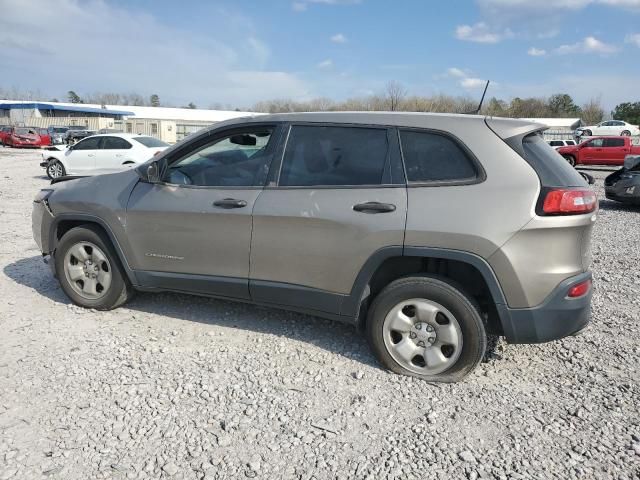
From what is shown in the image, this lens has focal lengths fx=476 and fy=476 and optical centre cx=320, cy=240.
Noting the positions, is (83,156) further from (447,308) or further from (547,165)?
(547,165)

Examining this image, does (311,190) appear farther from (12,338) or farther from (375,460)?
(12,338)

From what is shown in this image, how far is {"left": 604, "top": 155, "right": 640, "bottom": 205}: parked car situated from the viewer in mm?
11008

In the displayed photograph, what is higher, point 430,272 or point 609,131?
point 609,131

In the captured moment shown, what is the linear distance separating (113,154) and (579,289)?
46.6ft

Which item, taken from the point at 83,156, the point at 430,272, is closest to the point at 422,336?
the point at 430,272

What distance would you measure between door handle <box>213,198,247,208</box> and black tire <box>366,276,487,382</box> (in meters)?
1.25

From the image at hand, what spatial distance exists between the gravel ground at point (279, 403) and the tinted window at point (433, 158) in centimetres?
142

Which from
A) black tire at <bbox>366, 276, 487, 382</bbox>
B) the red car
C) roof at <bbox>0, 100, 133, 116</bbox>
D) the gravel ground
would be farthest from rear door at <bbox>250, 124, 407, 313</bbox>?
roof at <bbox>0, 100, 133, 116</bbox>

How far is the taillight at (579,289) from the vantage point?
9.96 ft

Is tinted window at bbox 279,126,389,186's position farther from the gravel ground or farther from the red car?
the red car

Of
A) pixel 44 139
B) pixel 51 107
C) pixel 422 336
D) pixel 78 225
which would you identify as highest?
pixel 51 107

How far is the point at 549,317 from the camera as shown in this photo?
3029mm

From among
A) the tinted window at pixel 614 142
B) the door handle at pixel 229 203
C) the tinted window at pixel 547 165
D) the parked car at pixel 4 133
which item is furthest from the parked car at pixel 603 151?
the parked car at pixel 4 133

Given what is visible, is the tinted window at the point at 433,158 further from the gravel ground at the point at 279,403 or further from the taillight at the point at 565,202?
the gravel ground at the point at 279,403
